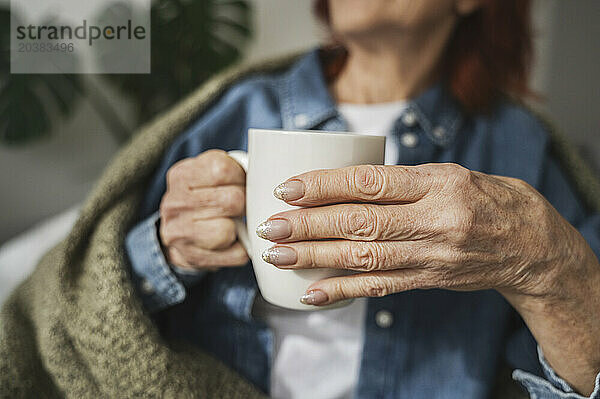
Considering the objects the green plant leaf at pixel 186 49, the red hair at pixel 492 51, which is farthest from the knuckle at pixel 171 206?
the green plant leaf at pixel 186 49

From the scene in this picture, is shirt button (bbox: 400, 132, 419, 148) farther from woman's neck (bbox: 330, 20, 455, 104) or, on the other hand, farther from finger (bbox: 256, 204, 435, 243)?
finger (bbox: 256, 204, 435, 243)

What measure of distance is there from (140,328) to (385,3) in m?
0.36

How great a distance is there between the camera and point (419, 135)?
1.67 ft

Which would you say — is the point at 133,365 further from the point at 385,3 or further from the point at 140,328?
the point at 385,3

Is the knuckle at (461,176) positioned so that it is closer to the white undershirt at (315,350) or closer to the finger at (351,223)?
the finger at (351,223)

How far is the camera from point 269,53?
Result: 957 mm

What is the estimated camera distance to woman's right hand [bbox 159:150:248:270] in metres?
0.36

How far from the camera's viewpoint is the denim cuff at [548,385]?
38 centimetres

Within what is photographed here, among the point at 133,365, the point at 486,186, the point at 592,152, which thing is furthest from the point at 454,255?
the point at 592,152

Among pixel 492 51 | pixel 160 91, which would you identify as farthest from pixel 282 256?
pixel 160 91

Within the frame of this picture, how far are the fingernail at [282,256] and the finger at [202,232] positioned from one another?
0.07 metres

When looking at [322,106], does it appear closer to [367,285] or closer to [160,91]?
[367,285]

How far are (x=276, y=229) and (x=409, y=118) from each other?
27 cm
